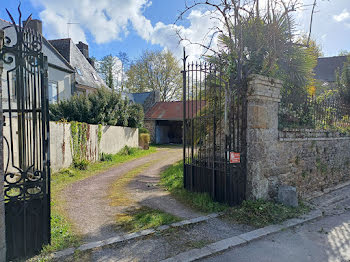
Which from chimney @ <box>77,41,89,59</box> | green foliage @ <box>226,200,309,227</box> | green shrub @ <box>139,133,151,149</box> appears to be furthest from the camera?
chimney @ <box>77,41,89,59</box>

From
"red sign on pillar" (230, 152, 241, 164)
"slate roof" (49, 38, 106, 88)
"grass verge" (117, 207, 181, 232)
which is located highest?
"slate roof" (49, 38, 106, 88)

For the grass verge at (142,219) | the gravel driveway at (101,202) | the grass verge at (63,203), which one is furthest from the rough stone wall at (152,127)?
the grass verge at (142,219)

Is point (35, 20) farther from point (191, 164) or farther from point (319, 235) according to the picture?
point (319, 235)

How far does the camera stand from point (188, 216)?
4.73 meters

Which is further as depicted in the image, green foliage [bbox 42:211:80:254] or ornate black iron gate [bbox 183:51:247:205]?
ornate black iron gate [bbox 183:51:247:205]

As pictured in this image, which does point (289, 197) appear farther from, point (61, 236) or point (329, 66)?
point (329, 66)

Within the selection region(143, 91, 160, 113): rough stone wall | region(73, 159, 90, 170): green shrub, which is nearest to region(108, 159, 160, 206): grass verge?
region(73, 159, 90, 170): green shrub

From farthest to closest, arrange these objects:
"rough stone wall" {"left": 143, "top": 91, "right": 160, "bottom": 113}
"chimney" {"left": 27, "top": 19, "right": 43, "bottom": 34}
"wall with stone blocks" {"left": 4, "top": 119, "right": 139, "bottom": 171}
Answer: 1. "rough stone wall" {"left": 143, "top": 91, "right": 160, "bottom": 113}
2. "chimney" {"left": 27, "top": 19, "right": 43, "bottom": 34}
3. "wall with stone blocks" {"left": 4, "top": 119, "right": 139, "bottom": 171}

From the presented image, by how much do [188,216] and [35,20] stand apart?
17.0m

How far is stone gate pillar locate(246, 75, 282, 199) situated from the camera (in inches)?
199

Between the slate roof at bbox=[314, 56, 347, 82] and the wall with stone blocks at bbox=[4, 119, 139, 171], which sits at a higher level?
the slate roof at bbox=[314, 56, 347, 82]

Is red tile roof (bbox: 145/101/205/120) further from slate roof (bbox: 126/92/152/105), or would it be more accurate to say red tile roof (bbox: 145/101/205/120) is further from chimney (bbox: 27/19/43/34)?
chimney (bbox: 27/19/43/34)

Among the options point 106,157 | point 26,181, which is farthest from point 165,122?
point 26,181

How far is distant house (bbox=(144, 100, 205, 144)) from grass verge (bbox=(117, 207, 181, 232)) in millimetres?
17995
